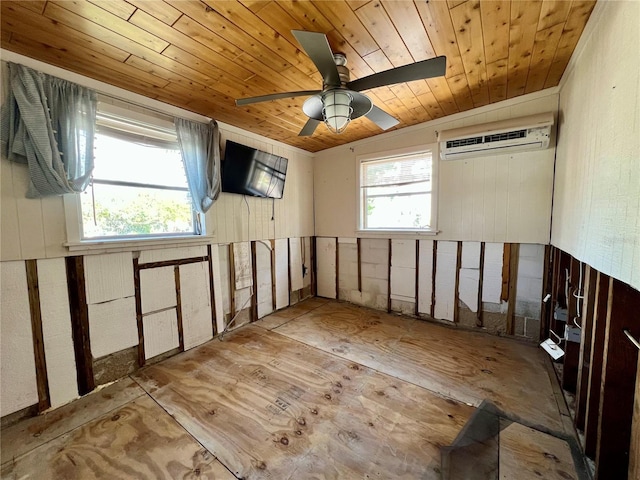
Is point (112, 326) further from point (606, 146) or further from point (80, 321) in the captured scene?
point (606, 146)

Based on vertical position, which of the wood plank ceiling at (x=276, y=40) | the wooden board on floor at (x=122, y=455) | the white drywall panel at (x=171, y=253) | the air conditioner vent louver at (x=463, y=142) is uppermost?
the wood plank ceiling at (x=276, y=40)

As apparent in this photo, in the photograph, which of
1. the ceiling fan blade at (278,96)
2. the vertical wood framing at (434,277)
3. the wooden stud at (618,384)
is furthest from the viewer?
the vertical wood framing at (434,277)

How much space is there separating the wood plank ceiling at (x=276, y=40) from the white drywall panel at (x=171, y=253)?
150 cm

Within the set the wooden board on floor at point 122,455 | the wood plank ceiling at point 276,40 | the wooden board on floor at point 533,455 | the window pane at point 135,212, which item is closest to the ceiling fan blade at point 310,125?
the wood plank ceiling at point 276,40

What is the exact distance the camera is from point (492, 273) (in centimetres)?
292

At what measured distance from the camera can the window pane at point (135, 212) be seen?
2076 mm

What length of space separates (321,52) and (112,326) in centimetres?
273

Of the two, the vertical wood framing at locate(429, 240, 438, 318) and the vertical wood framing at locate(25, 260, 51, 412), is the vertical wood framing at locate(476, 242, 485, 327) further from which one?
the vertical wood framing at locate(25, 260, 51, 412)

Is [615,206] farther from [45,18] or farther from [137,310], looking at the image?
[137,310]

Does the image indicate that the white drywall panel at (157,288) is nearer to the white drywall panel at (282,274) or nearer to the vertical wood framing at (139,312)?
the vertical wood framing at (139,312)

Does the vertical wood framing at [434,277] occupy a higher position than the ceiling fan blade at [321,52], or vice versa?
the ceiling fan blade at [321,52]

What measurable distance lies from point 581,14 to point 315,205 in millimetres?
3496

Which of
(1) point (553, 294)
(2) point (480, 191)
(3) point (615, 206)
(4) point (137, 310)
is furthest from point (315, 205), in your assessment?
(3) point (615, 206)

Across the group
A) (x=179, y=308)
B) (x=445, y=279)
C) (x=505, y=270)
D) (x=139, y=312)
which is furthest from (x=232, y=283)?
(x=505, y=270)
